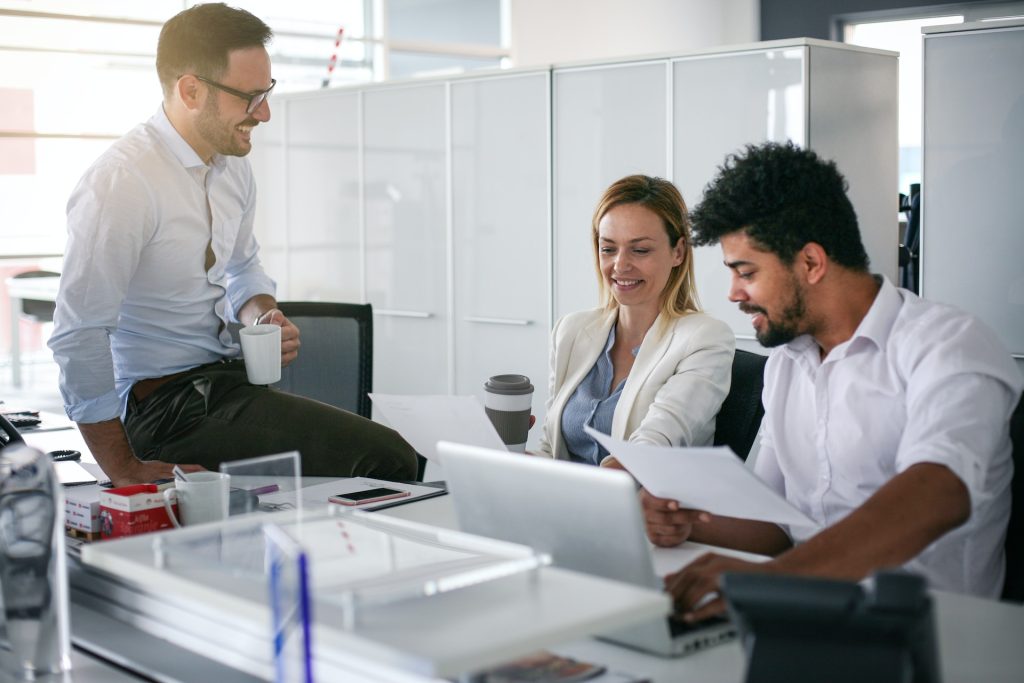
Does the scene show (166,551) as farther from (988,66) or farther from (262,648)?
(988,66)

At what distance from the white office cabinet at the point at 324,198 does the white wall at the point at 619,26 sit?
1.93 meters

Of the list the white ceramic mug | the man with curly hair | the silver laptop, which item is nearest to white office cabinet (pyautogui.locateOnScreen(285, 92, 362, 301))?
the man with curly hair

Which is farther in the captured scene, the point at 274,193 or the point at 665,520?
the point at 274,193

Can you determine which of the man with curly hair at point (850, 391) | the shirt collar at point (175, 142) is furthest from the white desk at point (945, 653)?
the shirt collar at point (175, 142)

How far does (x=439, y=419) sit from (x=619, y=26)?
7.25m

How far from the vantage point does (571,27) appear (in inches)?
332

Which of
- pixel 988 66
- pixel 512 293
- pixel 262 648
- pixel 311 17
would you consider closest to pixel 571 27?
pixel 311 17

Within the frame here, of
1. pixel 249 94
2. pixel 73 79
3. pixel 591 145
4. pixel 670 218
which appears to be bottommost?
pixel 670 218

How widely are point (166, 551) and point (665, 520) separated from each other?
0.81 metres

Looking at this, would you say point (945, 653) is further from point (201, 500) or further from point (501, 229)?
point (501, 229)

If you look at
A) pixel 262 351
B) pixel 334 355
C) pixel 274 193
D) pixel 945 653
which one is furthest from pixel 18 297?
pixel 945 653

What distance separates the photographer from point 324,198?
6.34m

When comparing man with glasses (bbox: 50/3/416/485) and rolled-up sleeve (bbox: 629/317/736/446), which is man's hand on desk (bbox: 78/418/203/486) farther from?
rolled-up sleeve (bbox: 629/317/736/446)

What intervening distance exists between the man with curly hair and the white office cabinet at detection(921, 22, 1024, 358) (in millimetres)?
2602
